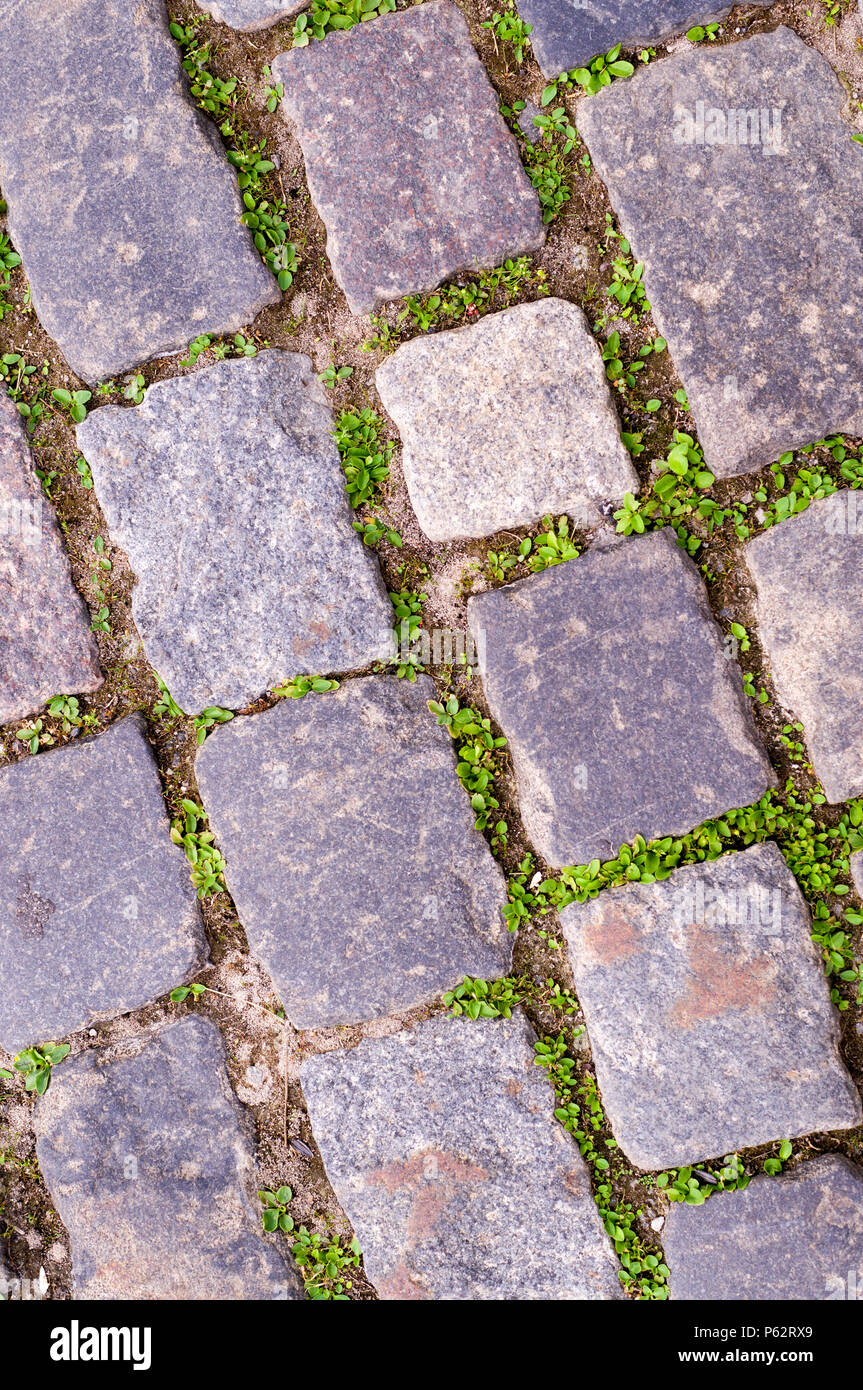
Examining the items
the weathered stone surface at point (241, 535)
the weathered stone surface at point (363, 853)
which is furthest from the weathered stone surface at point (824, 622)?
the weathered stone surface at point (241, 535)

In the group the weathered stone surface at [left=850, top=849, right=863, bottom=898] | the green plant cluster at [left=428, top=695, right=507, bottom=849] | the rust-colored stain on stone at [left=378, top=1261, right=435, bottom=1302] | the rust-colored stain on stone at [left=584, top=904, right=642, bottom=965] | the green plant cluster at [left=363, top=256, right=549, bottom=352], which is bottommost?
the rust-colored stain on stone at [left=378, top=1261, right=435, bottom=1302]

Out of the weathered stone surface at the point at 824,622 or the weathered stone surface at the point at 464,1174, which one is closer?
the weathered stone surface at the point at 824,622

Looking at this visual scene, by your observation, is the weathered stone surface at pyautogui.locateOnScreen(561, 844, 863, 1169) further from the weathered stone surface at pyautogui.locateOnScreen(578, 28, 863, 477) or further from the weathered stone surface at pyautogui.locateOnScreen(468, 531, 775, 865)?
the weathered stone surface at pyautogui.locateOnScreen(578, 28, 863, 477)

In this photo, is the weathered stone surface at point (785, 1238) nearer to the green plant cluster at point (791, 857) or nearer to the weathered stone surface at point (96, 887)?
the green plant cluster at point (791, 857)

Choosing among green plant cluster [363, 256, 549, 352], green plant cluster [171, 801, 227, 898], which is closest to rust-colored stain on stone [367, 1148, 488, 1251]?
green plant cluster [171, 801, 227, 898]

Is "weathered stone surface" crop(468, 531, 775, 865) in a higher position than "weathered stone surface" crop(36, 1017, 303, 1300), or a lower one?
higher

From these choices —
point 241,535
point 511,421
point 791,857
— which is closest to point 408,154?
point 511,421

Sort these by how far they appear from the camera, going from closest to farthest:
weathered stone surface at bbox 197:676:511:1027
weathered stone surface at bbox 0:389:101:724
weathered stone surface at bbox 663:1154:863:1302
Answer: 1. weathered stone surface at bbox 663:1154:863:1302
2. weathered stone surface at bbox 197:676:511:1027
3. weathered stone surface at bbox 0:389:101:724
